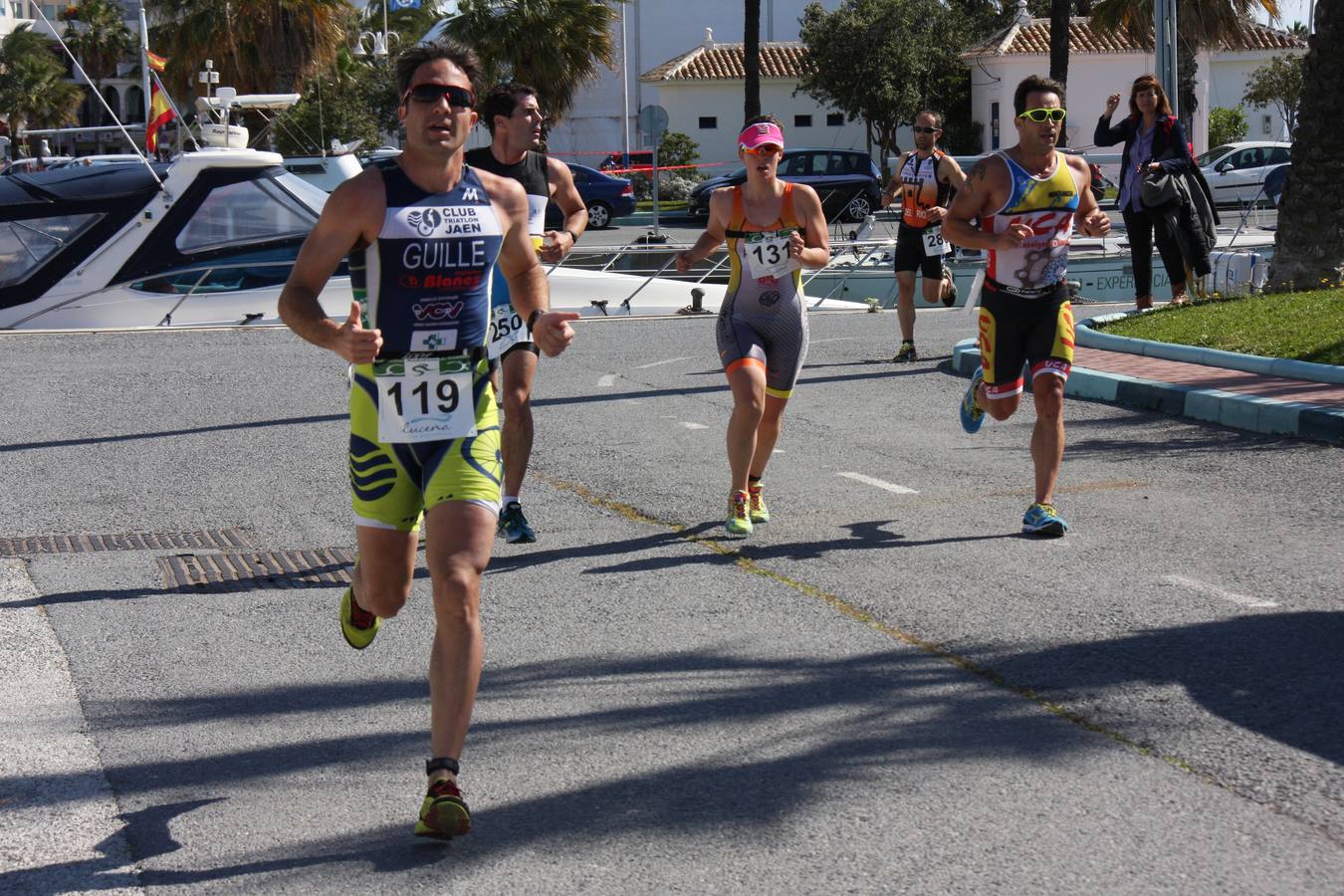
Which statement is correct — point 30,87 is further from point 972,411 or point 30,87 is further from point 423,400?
point 423,400

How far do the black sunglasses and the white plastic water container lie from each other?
44.5ft

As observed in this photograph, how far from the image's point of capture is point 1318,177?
48.8 ft

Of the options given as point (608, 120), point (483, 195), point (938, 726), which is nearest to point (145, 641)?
point (483, 195)

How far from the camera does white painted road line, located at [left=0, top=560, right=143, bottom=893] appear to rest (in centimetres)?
411

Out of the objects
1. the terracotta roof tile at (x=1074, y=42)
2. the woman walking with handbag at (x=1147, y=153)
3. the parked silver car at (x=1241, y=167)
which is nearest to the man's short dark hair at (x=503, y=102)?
the woman walking with handbag at (x=1147, y=153)

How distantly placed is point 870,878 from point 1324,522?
15.2 feet

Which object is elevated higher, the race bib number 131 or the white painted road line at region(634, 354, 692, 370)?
the race bib number 131

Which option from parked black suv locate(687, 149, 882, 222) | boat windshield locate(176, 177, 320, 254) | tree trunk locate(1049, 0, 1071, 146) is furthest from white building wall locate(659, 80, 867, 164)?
boat windshield locate(176, 177, 320, 254)

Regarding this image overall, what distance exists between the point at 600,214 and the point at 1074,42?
21.8 m

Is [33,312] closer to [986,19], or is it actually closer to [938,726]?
[938,726]

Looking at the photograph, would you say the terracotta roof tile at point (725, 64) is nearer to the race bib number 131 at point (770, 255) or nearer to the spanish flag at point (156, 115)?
the spanish flag at point (156, 115)

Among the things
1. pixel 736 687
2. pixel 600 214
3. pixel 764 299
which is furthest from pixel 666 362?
pixel 600 214

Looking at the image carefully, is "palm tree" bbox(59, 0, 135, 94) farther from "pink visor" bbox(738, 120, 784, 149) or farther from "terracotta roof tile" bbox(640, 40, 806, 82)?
"pink visor" bbox(738, 120, 784, 149)

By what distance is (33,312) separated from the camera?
60.4ft
